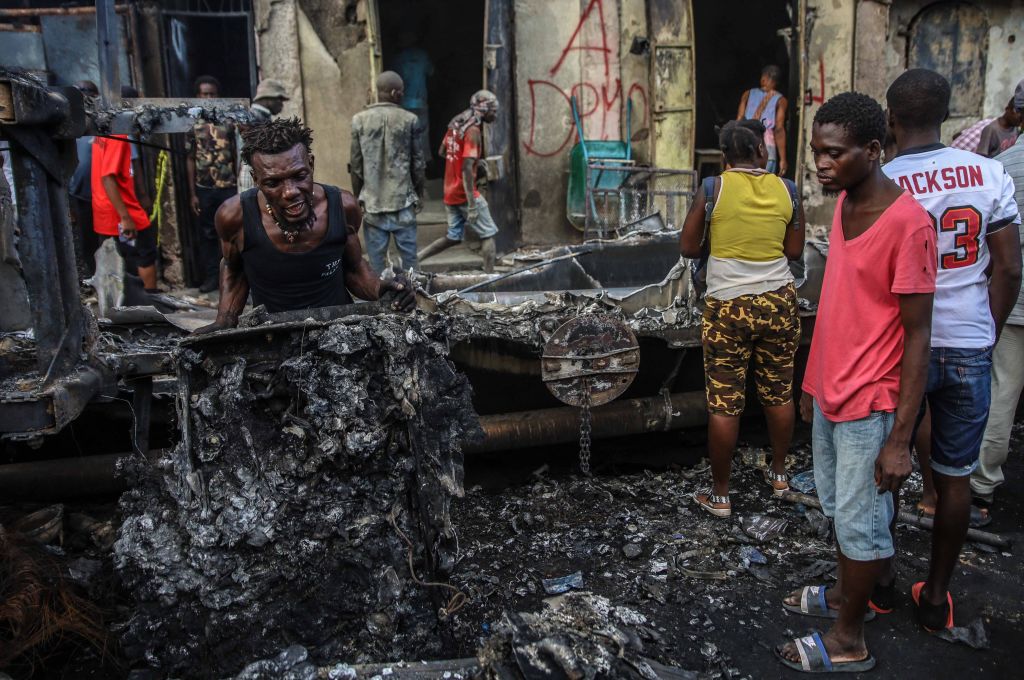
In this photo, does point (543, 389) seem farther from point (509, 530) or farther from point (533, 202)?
point (533, 202)

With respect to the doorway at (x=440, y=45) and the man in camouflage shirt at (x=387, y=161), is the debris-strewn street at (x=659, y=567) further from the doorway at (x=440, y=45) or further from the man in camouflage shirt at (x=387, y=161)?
the doorway at (x=440, y=45)

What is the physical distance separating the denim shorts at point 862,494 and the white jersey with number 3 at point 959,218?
57 centimetres

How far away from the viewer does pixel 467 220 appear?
7508 mm

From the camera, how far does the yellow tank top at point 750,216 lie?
3783 millimetres

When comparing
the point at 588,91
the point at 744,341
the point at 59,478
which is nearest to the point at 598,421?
the point at 744,341

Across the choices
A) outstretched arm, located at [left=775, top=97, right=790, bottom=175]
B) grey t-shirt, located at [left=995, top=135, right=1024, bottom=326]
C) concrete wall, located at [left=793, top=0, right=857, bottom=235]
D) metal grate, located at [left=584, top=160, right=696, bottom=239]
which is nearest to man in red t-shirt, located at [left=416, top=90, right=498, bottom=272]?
metal grate, located at [left=584, top=160, right=696, bottom=239]

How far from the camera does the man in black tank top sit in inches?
129

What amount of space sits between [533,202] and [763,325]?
5.72 meters

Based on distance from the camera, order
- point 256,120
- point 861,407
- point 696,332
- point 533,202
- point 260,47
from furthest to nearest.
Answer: point 533,202 < point 260,47 < point 696,332 < point 256,120 < point 861,407

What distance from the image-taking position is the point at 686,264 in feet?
15.5

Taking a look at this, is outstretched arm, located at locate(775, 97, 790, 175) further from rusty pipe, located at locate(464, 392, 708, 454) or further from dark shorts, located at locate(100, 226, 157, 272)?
dark shorts, located at locate(100, 226, 157, 272)

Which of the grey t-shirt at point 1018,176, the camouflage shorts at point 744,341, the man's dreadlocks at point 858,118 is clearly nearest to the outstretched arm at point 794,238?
the camouflage shorts at point 744,341

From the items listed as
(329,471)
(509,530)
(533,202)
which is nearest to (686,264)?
(509,530)

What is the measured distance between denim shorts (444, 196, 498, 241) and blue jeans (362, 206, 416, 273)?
2.00 ft
